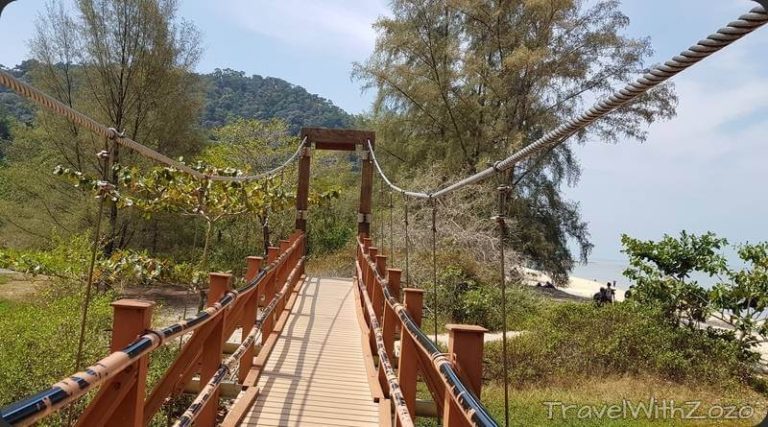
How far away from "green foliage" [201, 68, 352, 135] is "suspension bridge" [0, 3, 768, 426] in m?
55.6

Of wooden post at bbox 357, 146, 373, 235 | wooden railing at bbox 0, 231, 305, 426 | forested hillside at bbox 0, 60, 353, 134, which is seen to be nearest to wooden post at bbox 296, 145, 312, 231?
wooden post at bbox 357, 146, 373, 235

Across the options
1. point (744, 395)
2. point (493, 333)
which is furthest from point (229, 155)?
point (744, 395)

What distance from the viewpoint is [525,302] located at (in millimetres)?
11797

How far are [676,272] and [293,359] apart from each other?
8.70m

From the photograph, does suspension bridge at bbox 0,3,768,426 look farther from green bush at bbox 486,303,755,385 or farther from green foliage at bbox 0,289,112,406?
green bush at bbox 486,303,755,385

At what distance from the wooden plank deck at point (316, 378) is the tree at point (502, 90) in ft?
27.5

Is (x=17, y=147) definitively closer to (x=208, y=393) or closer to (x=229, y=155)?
(x=229, y=155)

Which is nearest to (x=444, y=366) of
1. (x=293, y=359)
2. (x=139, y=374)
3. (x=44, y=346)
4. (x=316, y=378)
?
(x=139, y=374)

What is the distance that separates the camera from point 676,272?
10508mm

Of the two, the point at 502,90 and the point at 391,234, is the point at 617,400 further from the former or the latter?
the point at 502,90

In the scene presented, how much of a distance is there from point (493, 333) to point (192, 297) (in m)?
7.25

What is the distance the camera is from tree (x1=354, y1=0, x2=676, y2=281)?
1412 cm

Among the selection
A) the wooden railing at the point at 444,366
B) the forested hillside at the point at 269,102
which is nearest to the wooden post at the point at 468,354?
the wooden railing at the point at 444,366

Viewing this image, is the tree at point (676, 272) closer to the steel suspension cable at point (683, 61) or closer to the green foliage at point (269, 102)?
the steel suspension cable at point (683, 61)
